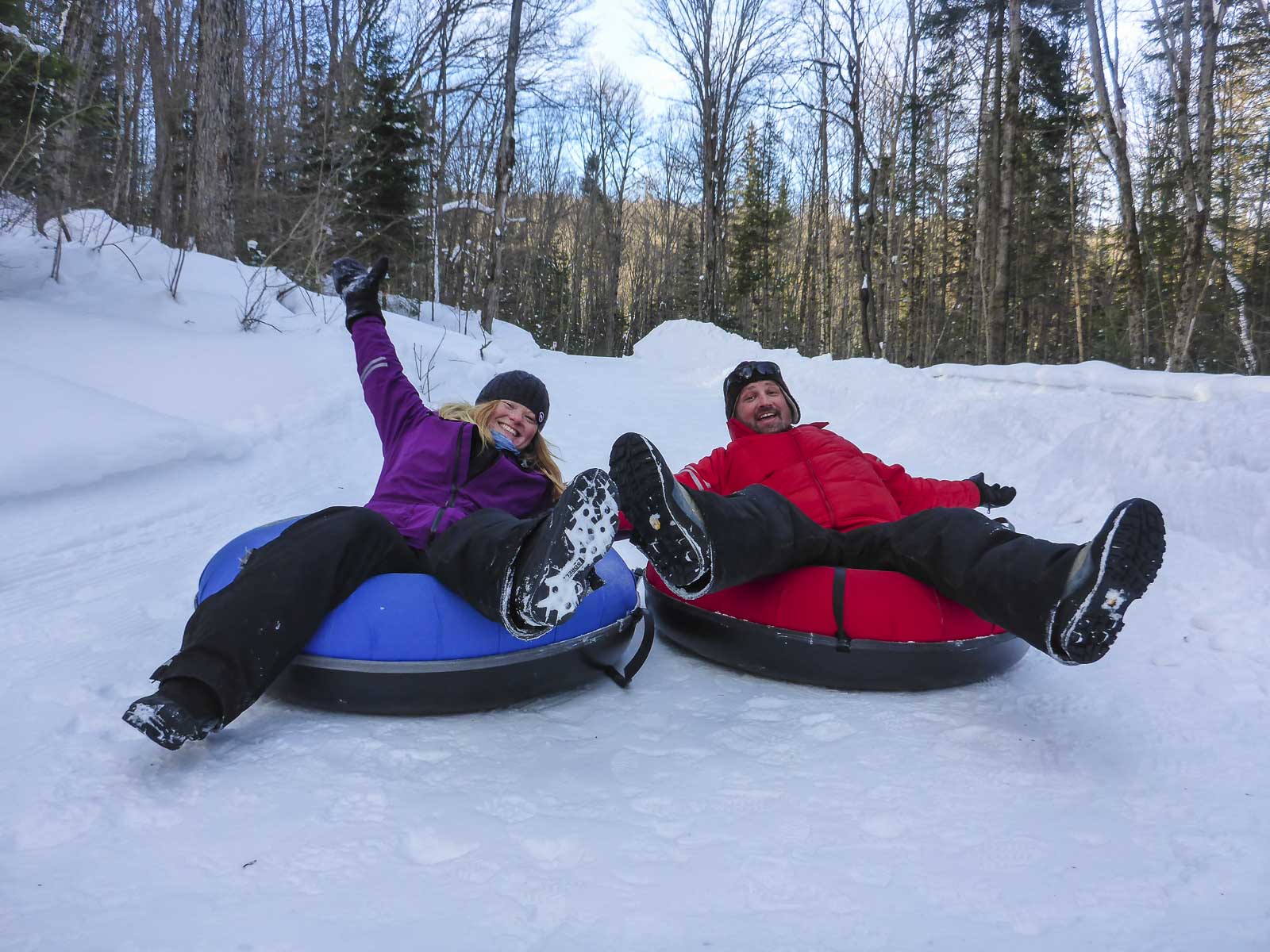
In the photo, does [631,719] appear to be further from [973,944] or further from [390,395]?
[390,395]

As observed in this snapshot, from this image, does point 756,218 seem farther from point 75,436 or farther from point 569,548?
point 569,548

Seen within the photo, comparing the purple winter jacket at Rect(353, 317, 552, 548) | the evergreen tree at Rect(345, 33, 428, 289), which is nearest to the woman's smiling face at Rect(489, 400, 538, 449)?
the purple winter jacket at Rect(353, 317, 552, 548)

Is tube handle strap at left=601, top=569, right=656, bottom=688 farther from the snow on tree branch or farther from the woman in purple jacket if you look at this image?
the snow on tree branch

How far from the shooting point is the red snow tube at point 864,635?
1.93 m

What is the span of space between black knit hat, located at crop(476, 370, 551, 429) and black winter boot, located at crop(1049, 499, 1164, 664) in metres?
1.65

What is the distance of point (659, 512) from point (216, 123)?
682 centimetres

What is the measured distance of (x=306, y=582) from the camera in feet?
5.47

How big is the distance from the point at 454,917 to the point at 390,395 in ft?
5.54

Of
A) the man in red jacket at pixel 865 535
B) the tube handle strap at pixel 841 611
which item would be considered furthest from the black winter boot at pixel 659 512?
the tube handle strap at pixel 841 611

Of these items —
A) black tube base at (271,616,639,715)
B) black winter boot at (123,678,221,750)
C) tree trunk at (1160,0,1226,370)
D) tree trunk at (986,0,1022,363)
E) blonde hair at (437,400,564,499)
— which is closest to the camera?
black winter boot at (123,678,221,750)

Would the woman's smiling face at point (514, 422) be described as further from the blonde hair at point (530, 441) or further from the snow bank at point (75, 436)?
the snow bank at point (75, 436)

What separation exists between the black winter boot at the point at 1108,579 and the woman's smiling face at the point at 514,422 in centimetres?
162

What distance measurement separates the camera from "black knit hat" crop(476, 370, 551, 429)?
102 inches

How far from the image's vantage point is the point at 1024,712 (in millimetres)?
1854
